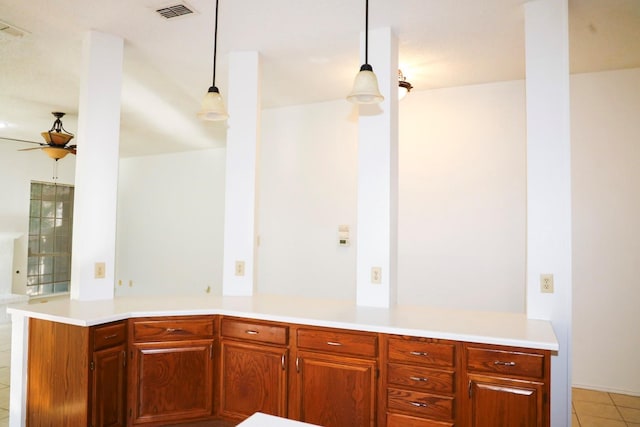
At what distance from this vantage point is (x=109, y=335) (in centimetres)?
254

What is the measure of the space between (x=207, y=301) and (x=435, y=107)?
9.41 feet

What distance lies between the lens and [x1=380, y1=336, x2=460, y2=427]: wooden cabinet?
2199mm

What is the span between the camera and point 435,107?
14.2 feet

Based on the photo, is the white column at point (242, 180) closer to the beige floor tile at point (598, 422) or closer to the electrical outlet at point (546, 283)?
the electrical outlet at point (546, 283)

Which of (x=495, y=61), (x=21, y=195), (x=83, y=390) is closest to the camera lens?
(x=83, y=390)

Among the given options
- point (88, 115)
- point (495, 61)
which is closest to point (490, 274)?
point (495, 61)

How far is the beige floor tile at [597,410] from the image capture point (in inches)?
129

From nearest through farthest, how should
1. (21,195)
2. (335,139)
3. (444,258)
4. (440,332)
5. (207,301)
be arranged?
1. (440,332)
2. (207,301)
3. (444,258)
4. (335,139)
5. (21,195)

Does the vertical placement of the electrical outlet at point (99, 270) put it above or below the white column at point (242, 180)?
below

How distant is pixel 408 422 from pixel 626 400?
2.48 m

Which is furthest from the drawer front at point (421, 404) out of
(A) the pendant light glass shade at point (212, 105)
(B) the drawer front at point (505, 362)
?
(A) the pendant light glass shade at point (212, 105)

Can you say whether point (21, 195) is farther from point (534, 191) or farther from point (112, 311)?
point (534, 191)

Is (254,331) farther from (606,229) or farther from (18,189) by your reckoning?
(18,189)

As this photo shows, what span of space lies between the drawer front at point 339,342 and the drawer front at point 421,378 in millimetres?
147
